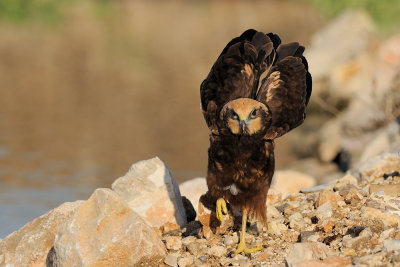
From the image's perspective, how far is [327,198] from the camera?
5461mm

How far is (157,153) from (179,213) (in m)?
7.86

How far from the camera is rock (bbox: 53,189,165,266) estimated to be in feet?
15.1

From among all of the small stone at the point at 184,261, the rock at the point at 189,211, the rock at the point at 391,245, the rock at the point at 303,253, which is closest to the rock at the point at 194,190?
the rock at the point at 189,211

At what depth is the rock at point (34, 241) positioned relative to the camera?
523cm

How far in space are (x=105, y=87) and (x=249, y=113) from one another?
15401 mm

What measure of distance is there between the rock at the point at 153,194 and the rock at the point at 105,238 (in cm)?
80

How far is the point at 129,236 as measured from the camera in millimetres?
4680

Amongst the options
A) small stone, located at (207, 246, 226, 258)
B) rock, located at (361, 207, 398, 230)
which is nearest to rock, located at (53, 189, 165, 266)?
small stone, located at (207, 246, 226, 258)

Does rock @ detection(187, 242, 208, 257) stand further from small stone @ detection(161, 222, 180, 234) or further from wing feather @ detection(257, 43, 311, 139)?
wing feather @ detection(257, 43, 311, 139)

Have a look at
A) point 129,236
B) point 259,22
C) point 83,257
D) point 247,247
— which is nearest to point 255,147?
point 247,247

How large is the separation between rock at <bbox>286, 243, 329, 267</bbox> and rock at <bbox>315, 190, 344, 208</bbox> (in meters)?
1.03

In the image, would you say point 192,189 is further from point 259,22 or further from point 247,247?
point 259,22

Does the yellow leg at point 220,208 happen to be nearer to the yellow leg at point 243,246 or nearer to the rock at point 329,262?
the yellow leg at point 243,246

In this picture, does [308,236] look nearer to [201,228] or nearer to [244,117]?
[201,228]
